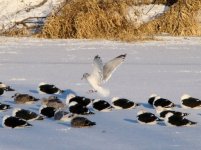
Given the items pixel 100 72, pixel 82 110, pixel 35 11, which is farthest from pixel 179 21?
pixel 82 110

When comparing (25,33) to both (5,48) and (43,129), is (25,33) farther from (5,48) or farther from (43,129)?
(43,129)

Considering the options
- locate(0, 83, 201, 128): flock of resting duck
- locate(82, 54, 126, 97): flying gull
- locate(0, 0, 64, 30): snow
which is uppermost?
locate(0, 0, 64, 30): snow

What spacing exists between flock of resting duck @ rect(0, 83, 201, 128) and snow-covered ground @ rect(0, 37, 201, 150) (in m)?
0.05

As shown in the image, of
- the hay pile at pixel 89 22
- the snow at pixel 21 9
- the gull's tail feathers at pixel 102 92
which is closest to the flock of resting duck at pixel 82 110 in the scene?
the gull's tail feathers at pixel 102 92

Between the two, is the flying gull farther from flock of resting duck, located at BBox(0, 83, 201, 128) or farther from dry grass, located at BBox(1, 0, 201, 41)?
dry grass, located at BBox(1, 0, 201, 41)

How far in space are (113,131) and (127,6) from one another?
6.80 m

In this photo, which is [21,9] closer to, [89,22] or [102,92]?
[89,22]

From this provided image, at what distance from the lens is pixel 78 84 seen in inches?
300

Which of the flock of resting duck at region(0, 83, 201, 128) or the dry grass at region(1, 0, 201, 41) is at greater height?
the dry grass at region(1, 0, 201, 41)

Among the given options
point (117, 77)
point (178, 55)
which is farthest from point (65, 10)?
point (117, 77)

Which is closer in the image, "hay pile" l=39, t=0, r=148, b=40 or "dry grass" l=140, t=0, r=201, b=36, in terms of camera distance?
"hay pile" l=39, t=0, r=148, b=40

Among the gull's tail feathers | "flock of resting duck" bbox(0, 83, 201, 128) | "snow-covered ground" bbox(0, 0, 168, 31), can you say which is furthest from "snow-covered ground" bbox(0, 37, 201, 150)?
"snow-covered ground" bbox(0, 0, 168, 31)

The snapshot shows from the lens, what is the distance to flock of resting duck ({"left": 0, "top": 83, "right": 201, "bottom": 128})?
18.2ft

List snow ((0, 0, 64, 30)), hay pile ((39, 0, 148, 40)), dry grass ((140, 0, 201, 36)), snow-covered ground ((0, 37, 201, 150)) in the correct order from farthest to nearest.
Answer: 1. snow ((0, 0, 64, 30))
2. dry grass ((140, 0, 201, 36))
3. hay pile ((39, 0, 148, 40))
4. snow-covered ground ((0, 37, 201, 150))
